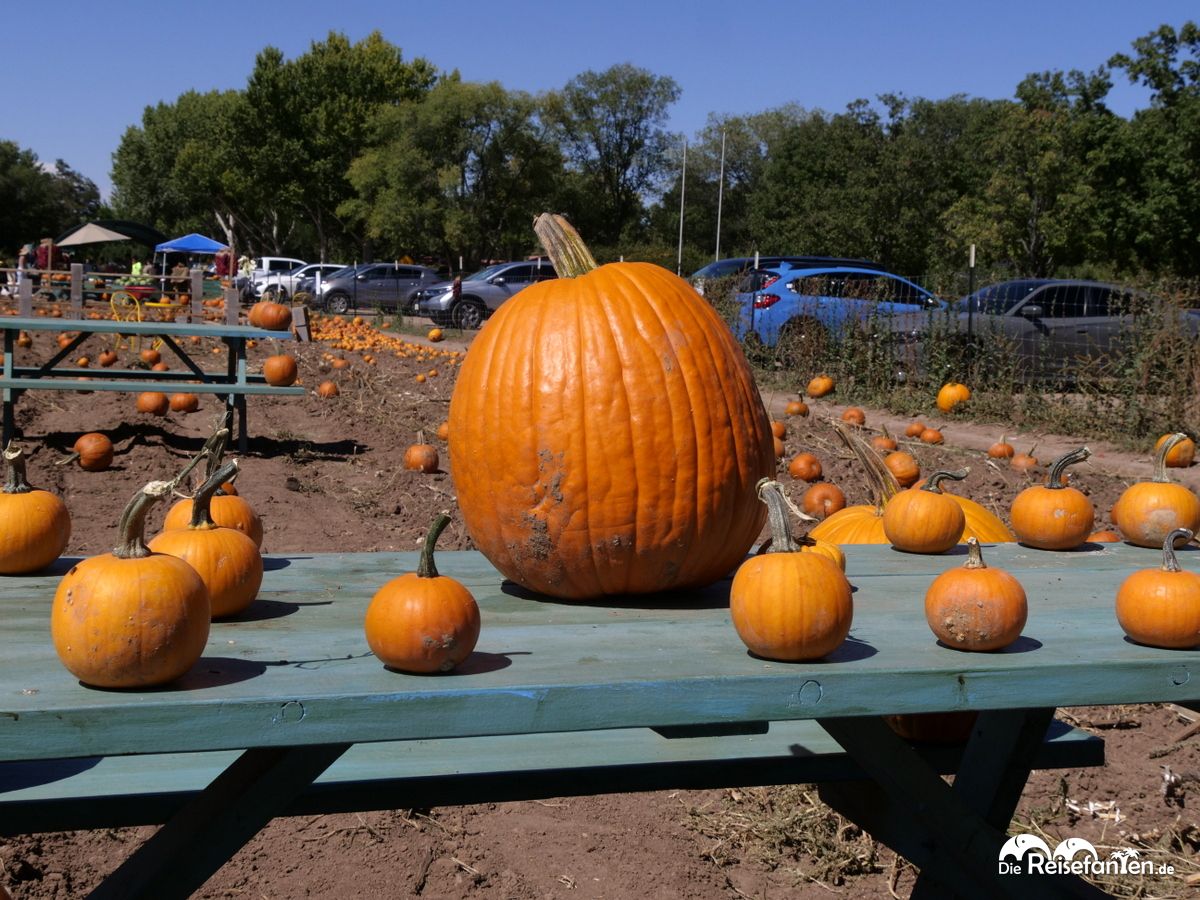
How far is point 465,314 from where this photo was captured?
1016 inches

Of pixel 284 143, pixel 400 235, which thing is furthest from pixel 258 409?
pixel 284 143

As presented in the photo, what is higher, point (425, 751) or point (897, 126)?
point (897, 126)

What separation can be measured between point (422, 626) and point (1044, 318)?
1339 cm

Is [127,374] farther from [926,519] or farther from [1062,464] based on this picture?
[1062,464]

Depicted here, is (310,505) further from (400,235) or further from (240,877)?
(400,235)

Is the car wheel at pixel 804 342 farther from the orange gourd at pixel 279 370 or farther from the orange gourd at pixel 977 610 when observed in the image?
the orange gourd at pixel 977 610

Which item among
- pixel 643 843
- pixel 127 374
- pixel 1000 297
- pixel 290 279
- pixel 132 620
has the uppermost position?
pixel 290 279

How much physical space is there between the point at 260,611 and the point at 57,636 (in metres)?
0.60

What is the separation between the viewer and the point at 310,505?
7.47m

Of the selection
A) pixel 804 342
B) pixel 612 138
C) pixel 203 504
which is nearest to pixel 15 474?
pixel 203 504

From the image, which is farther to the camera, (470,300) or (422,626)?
(470,300)

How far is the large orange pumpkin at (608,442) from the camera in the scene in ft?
7.88

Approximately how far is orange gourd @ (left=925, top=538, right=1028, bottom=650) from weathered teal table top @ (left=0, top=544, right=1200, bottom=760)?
0.11ft

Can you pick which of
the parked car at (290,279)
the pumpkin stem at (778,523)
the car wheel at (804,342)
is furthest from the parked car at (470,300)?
the pumpkin stem at (778,523)
